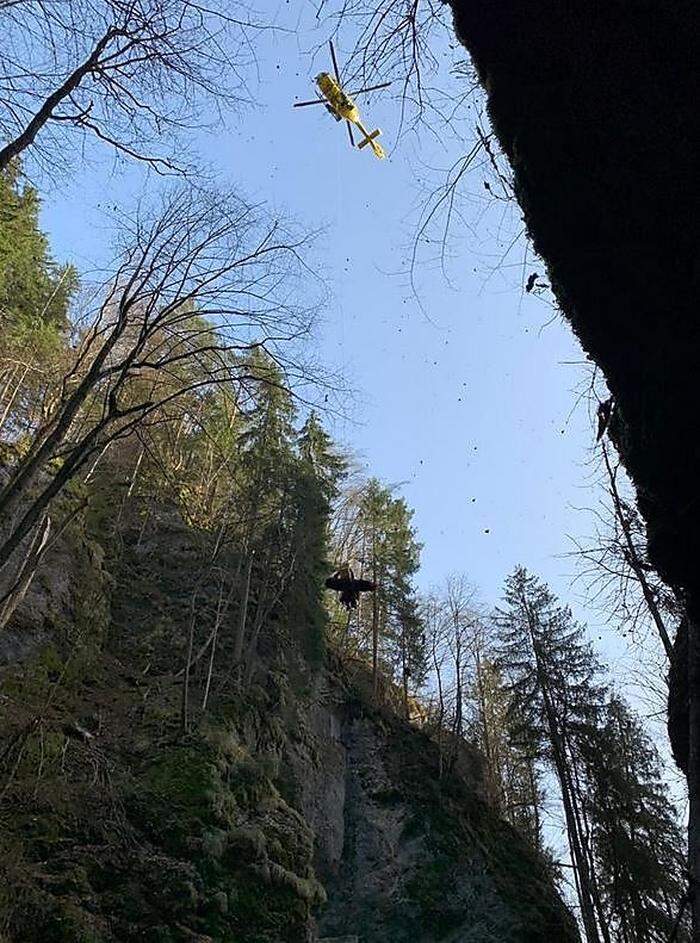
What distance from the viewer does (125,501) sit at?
17516mm

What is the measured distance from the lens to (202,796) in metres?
9.51

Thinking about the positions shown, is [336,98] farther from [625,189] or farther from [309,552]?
[309,552]

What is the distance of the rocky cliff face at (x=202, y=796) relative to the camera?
733 cm

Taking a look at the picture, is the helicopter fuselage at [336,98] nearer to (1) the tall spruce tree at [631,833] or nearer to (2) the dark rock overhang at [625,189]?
→ (2) the dark rock overhang at [625,189]

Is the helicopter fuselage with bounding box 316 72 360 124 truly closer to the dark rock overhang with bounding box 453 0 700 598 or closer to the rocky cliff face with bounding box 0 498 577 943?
the dark rock overhang with bounding box 453 0 700 598

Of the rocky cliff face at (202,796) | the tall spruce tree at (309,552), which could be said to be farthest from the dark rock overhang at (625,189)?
the tall spruce tree at (309,552)

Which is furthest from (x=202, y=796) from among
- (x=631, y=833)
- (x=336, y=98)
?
(x=631, y=833)

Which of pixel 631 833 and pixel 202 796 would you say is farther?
pixel 631 833

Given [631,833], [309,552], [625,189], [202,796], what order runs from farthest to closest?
[309,552] < [631,833] < [202,796] < [625,189]

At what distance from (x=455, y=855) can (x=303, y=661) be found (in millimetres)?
6388

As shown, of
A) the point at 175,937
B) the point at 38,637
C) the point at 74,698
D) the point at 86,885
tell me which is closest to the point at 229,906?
the point at 175,937

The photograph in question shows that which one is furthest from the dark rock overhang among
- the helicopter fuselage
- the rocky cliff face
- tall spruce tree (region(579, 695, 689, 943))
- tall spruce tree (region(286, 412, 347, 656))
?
tall spruce tree (region(286, 412, 347, 656))

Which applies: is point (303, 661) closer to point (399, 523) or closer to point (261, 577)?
point (261, 577)

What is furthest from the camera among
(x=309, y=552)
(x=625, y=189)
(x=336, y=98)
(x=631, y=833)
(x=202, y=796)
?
(x=309, y=552)
